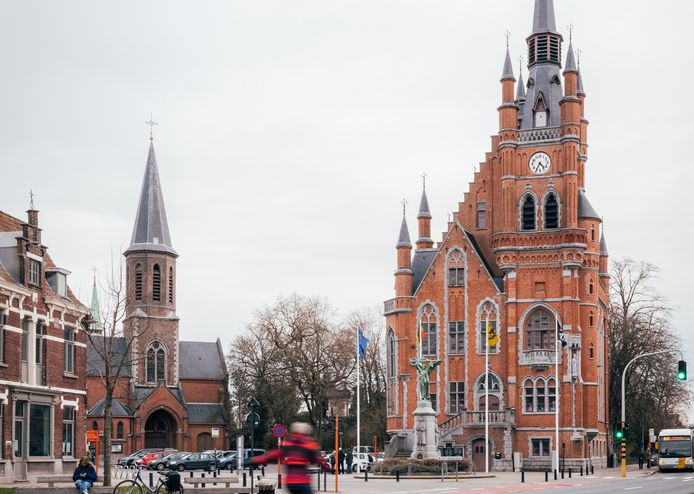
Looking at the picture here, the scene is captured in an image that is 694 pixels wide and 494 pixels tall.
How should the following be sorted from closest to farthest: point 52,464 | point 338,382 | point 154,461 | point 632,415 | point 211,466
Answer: point 52,464
point 211,466
point 154,461
point 632,415
point 338,382

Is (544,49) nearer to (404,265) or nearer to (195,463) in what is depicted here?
(404,265)

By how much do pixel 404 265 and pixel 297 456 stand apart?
202 feet

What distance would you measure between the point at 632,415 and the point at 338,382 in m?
24.6

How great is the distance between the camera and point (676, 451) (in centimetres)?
6228

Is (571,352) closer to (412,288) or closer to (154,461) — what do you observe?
(412,288)

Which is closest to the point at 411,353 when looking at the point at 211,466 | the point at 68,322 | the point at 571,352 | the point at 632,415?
the point at 571,352

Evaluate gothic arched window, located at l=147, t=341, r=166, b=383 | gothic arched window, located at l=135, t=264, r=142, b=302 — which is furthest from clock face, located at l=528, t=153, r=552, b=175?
gothic arched window, located at l=147, t=341, r=166, b=383

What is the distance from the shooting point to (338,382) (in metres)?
96.6

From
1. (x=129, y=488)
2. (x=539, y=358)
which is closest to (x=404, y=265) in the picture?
(x=539, y=358)

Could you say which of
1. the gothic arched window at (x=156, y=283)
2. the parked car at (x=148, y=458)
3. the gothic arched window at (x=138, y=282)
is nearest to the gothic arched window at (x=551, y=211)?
the parked car at (x=148, y=458)

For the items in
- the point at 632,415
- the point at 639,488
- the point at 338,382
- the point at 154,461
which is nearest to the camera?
the point at 639,488

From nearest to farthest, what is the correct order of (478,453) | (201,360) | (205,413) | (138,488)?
(138,488), (478,453), (205,413), (201,360)

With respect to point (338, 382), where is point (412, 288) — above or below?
above

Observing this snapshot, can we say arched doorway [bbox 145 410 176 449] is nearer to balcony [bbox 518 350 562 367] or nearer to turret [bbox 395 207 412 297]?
turret [bbox 395 207 412 297]
